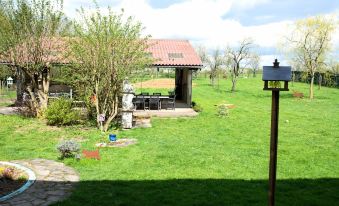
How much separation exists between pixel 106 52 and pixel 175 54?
30.1 feet

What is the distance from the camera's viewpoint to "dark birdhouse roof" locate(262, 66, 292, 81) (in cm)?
481

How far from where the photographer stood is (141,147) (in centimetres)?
1095

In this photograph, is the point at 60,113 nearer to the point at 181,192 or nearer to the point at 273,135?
the point at 181,192

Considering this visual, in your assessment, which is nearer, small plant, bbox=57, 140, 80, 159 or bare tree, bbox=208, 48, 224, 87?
small plant, bbox=57, 140, 80, 159

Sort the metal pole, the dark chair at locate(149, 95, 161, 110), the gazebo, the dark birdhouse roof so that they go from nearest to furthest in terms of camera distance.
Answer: the dark birdhouse roof → the metal pole → the dark chair at locate(149, 95, 161, 110) → the gazebo

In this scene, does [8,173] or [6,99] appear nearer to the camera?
[8,173]

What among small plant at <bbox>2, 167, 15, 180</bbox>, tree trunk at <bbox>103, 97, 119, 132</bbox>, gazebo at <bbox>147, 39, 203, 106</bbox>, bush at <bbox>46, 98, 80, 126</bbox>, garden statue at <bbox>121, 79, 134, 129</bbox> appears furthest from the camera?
gazebo at <bbox>147, 39, 203, 106</bbox>

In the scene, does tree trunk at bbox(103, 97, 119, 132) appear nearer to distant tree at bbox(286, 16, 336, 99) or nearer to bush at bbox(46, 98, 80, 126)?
bush at bbox(46, 98, 80, 126)

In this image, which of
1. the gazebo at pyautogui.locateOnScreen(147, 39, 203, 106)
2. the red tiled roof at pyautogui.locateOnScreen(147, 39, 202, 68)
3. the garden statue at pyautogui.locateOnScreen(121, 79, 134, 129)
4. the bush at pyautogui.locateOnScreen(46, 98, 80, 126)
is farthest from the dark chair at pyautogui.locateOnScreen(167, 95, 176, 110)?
the bush at pyautogui.locateOnScreen(46, 98, 80, 126)

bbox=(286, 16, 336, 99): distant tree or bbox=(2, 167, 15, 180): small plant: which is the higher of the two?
bbox=(286, 16, 336, 99): distant tree

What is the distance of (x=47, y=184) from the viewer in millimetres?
7406

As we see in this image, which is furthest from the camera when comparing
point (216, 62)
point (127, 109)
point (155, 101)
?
point (216, 62)

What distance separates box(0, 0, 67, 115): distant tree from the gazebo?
4.90 meters

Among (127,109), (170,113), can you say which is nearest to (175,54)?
(170,113)
